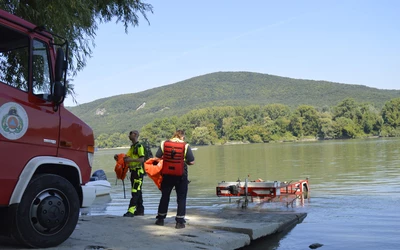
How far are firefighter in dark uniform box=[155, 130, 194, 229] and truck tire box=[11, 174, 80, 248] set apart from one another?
2196 mm

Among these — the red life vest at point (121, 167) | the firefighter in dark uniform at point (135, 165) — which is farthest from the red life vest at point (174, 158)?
the red life vest at point (121, 167)

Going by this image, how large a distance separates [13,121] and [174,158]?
10.9 feet

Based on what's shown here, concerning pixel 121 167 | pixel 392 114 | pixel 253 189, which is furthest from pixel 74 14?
pixel 392 114

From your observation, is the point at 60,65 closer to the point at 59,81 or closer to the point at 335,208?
the point at 59,81

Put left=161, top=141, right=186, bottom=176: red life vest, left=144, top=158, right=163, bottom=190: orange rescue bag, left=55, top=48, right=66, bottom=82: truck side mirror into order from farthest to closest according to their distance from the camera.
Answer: left=144, top=158, right=163, bottom=190: orange rescue bag
left=161, top=141, right=186, bottom=176: red life vest
left=55, top=48, right=66, bottom=82: truck side mirror

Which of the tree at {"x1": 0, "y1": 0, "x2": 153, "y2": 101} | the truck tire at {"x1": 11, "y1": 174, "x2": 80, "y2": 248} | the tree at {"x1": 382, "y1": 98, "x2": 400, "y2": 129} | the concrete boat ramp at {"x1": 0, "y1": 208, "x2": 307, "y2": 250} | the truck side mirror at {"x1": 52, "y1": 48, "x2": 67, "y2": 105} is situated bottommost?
the concrete boat ramp at {"x1": 0, "y1": 208, "x2": 307, "y2": 250}

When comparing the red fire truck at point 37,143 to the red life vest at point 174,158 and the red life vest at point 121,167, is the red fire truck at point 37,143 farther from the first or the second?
the red life vest at point 121,167

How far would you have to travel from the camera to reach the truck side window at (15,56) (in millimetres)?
5902

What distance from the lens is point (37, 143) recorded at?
5836mm

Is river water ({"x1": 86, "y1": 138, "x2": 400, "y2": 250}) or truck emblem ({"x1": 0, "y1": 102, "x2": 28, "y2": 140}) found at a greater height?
truck emblem ({"x1": 0, "y1": 102, "x2": 28, "y2": 140})

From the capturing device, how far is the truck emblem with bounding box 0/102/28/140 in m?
5.45

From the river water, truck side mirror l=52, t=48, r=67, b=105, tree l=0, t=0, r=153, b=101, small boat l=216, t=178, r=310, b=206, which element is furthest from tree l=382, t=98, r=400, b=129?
truck side mirror l=52, t=48, r=67, b=105

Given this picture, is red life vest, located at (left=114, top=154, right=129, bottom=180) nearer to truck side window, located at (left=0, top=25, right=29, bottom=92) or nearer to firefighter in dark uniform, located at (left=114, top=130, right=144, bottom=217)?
firefighter in dark uniform, located at (left=114, top=130, right=144, bottom=217)

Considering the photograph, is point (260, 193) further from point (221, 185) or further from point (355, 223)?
point (355, 223)
